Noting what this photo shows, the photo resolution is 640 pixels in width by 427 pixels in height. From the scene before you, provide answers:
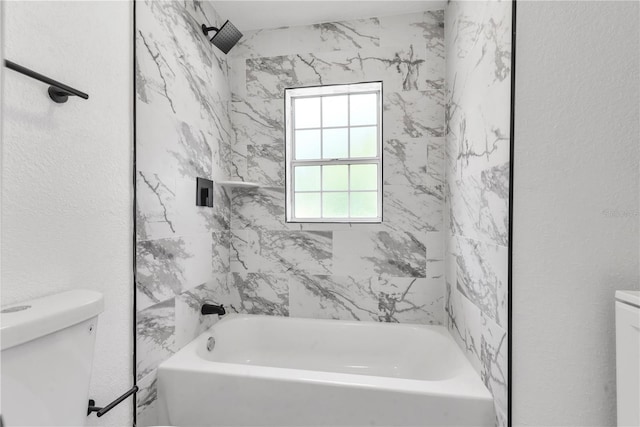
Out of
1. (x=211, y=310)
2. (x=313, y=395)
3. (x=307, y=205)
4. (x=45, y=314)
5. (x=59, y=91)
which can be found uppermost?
(x=59, y=91)

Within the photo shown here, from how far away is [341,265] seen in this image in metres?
2.17

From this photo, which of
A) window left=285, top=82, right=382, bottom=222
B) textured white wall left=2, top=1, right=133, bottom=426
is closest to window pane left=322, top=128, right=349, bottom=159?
window left=285, top=82, right=382, bottom=222

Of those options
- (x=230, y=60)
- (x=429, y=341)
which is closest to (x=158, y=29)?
(x=230, y=60)

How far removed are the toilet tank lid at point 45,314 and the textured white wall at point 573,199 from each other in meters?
1.41

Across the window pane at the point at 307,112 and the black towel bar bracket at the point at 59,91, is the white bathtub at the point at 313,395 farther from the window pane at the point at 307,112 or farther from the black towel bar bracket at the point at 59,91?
the window pane at the point at 307,112

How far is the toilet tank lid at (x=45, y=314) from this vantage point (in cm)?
76

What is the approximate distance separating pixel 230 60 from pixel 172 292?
1693mm

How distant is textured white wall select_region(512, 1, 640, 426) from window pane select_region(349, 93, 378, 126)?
1.24 meters

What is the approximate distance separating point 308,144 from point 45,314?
73.6 inches

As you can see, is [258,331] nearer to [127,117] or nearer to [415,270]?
[415,270]

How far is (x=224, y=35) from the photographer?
78.2 inches

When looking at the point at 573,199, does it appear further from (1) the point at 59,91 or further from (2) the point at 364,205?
(1) the point at 59,91

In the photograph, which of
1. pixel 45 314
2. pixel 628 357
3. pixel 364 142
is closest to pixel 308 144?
pixel 364 142

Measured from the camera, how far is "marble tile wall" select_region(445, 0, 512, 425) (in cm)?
117
